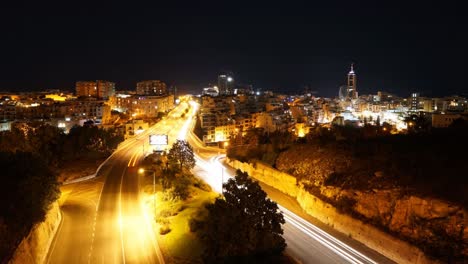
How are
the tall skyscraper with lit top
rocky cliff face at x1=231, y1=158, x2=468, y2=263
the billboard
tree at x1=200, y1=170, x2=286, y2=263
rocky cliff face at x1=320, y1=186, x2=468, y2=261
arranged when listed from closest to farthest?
tree at x1=200, y1=170, x2=286, y2=263 → rocky cliff face at x1=320, y1=186, x2=468, y2=261 → rocky cliff face at x1=231, y1=158, x2=468, y2=263 → the billboard → the tall skyscraper with lit top

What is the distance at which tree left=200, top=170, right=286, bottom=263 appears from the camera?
664 inches

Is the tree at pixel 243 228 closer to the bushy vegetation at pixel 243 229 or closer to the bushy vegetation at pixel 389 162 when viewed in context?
the bushy vegetation at pixel 243 229

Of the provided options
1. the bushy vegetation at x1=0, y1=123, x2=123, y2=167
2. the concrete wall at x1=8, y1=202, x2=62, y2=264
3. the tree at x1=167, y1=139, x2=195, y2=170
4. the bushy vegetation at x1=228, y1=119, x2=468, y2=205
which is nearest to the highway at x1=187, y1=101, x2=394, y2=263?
the bushy vegetation at x1=228, y1=119, x2=468, y2=205

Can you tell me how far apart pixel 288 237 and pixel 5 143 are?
2814 centimetres

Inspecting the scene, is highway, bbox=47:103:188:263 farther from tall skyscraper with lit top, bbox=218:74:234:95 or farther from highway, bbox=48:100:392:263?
tall skyscraper with lit top, bbox=218:74:234:95

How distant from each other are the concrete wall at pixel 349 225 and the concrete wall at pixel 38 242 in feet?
49.8

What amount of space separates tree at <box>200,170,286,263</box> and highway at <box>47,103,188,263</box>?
2968mm

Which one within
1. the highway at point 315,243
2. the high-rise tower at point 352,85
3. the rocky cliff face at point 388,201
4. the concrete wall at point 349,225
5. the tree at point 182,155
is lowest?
the highway at point 315,243

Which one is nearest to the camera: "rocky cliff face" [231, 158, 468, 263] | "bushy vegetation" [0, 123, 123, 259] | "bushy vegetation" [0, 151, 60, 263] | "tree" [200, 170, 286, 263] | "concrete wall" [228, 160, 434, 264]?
"bushy vegetation" [0, 151, 60, 263]

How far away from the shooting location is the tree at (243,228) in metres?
16.9

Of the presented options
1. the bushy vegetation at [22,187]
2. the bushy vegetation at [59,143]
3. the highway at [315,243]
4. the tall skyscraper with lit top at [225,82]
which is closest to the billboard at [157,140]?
the bushy vegetation at [59,143]

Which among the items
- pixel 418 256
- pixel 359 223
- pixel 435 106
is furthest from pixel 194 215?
pixel 435 106

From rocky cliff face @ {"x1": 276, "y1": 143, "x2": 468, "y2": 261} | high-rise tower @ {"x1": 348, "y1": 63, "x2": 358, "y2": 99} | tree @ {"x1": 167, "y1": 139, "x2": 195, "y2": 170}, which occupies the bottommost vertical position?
rocky cliff face @ {"x1": 276, "y1": 143, "x2": 468, "y2": 261}

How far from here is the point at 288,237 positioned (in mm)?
21391
